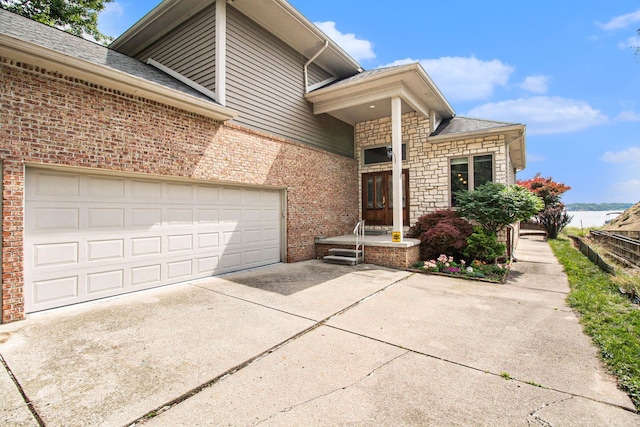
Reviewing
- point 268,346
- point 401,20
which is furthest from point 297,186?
point 401,20

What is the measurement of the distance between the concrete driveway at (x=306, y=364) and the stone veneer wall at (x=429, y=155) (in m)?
4.60

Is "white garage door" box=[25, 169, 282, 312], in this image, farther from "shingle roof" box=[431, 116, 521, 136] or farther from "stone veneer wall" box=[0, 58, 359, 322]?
"shingle roof" box=[431, 116, 521, 136]

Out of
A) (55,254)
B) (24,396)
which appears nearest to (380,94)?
(55,254)

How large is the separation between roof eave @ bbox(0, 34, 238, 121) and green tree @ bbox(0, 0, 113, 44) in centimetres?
1057

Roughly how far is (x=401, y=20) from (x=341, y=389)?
1193 cm

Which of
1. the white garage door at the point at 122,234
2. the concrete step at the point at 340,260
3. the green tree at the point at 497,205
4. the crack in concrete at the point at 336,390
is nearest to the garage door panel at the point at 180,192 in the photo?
the white garage door at the point at 122,234

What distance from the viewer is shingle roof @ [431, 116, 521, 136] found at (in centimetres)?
833

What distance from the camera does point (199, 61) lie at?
672cm

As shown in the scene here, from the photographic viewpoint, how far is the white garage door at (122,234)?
13.4 ft

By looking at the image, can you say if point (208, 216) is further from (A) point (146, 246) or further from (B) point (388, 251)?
(B) point (388, 251)

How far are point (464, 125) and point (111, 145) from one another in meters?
9.13

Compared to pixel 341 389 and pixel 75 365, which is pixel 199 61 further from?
pixel 341 389

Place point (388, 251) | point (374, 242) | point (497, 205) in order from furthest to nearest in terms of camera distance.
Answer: point (374, 242)
point (388, 251)
point (497, 205)

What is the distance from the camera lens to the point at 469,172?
28.3 feet
